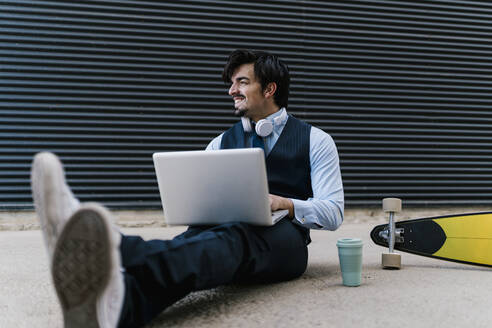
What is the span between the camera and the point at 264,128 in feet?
6.24

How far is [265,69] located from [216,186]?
2.51 ft

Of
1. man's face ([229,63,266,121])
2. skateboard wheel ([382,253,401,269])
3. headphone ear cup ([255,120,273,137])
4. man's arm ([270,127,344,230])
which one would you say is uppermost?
man's face ([229,63,266,121])

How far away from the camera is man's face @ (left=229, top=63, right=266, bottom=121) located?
2027 millimetres

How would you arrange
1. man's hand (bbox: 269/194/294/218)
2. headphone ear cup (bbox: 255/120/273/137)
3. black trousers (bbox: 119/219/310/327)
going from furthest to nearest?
headphone ear cup (bbox: 255/120/273/137) → man's hand (bbox: 269/194/294/218) → black trousers (bbox: 119/219/310/327)

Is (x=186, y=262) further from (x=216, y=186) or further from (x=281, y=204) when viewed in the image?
(x=281, y=204)

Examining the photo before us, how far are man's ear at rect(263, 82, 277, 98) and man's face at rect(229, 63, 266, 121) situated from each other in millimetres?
21

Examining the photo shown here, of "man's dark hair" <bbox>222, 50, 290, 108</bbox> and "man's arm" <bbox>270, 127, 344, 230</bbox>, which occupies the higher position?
"man's dark hair" <bbox>222, 50, 290, 108</bbox>

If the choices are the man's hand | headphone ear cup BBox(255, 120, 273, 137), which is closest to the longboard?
the man's hand

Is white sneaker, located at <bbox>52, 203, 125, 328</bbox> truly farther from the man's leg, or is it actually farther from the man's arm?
the man's arm

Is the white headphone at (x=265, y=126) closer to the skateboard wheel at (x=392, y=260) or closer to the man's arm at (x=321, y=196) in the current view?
the man's arm at (x=321, y=196)

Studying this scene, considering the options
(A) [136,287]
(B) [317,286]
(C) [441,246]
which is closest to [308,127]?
(B) [317,286]

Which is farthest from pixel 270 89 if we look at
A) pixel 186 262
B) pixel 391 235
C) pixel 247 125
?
pixel 186 262

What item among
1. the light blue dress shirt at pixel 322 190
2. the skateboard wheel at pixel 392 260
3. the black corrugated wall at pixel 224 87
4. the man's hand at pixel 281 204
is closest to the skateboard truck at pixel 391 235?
the skateboard wheel at pixel 392 260

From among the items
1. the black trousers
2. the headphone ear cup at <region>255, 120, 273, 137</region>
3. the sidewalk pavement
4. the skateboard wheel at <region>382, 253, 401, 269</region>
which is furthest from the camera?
the skateboard wheel at <region>382, 253, 401, 269</region>
